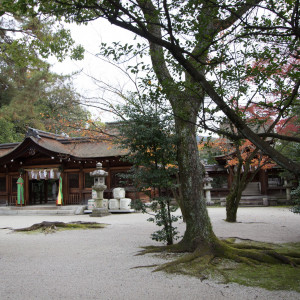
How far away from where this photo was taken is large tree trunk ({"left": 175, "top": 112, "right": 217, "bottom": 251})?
5883mm

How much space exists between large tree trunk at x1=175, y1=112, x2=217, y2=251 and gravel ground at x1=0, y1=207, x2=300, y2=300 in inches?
32.0

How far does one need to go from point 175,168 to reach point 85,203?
13.4 metres

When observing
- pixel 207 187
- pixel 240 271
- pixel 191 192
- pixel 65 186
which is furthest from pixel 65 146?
pixel 240 271

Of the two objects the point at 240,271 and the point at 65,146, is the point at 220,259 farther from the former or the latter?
the point at 65,146

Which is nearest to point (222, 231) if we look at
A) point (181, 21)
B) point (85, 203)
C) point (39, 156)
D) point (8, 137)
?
point (181, 21)

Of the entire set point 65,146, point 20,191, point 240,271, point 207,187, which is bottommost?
point 240,271

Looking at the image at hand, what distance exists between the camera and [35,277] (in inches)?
189

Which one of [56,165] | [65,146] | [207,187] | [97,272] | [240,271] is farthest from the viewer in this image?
[65,146]

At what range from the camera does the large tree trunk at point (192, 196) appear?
19.3 feet

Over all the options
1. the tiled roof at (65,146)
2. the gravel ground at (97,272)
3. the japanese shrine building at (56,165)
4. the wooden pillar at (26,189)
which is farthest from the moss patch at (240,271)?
the wooden pillar at (26,189)

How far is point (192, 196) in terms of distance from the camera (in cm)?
608

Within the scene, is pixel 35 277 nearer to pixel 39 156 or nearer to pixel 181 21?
pixel 181 21

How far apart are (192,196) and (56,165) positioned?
14.8 metres

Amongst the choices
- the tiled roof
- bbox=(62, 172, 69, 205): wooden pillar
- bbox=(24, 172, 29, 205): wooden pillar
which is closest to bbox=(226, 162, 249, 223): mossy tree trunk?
the tiled roof
